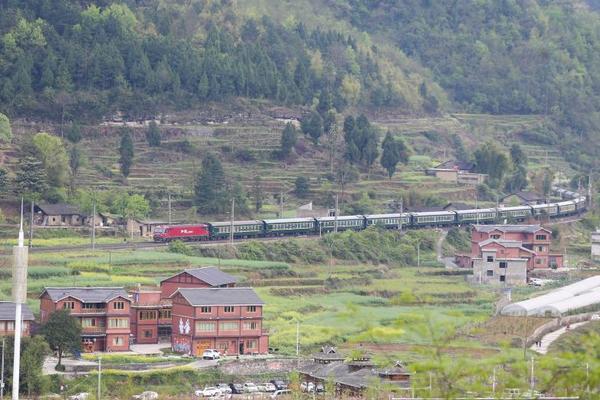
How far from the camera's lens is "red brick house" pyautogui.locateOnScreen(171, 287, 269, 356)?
1567 inches

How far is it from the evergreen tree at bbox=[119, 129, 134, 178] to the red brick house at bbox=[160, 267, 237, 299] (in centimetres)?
1950

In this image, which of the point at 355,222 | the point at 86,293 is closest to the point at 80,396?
the point at 86,293

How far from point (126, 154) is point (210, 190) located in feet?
12.0

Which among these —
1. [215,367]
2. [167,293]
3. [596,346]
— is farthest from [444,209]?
[596,346]

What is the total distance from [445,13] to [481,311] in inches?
2390

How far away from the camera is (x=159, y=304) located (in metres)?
41.8

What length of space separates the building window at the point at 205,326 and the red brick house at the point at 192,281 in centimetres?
225

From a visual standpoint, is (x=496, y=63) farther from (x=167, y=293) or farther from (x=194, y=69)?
(x=167, y=293)

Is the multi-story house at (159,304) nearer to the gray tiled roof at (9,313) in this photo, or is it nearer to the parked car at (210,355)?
the parked car at (210,355)

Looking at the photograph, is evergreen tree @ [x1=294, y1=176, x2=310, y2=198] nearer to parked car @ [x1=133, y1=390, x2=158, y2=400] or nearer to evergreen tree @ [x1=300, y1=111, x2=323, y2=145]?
evergreen tree @ [x1=300, y1=111, x2=323, y2=145]

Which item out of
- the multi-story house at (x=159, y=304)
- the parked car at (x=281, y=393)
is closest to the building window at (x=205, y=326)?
the multi-story house at (x=159, y=304)

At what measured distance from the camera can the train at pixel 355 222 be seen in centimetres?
5619

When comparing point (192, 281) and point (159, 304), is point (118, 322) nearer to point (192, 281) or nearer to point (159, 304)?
point (159, 304)

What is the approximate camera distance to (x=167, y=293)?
141 feet
